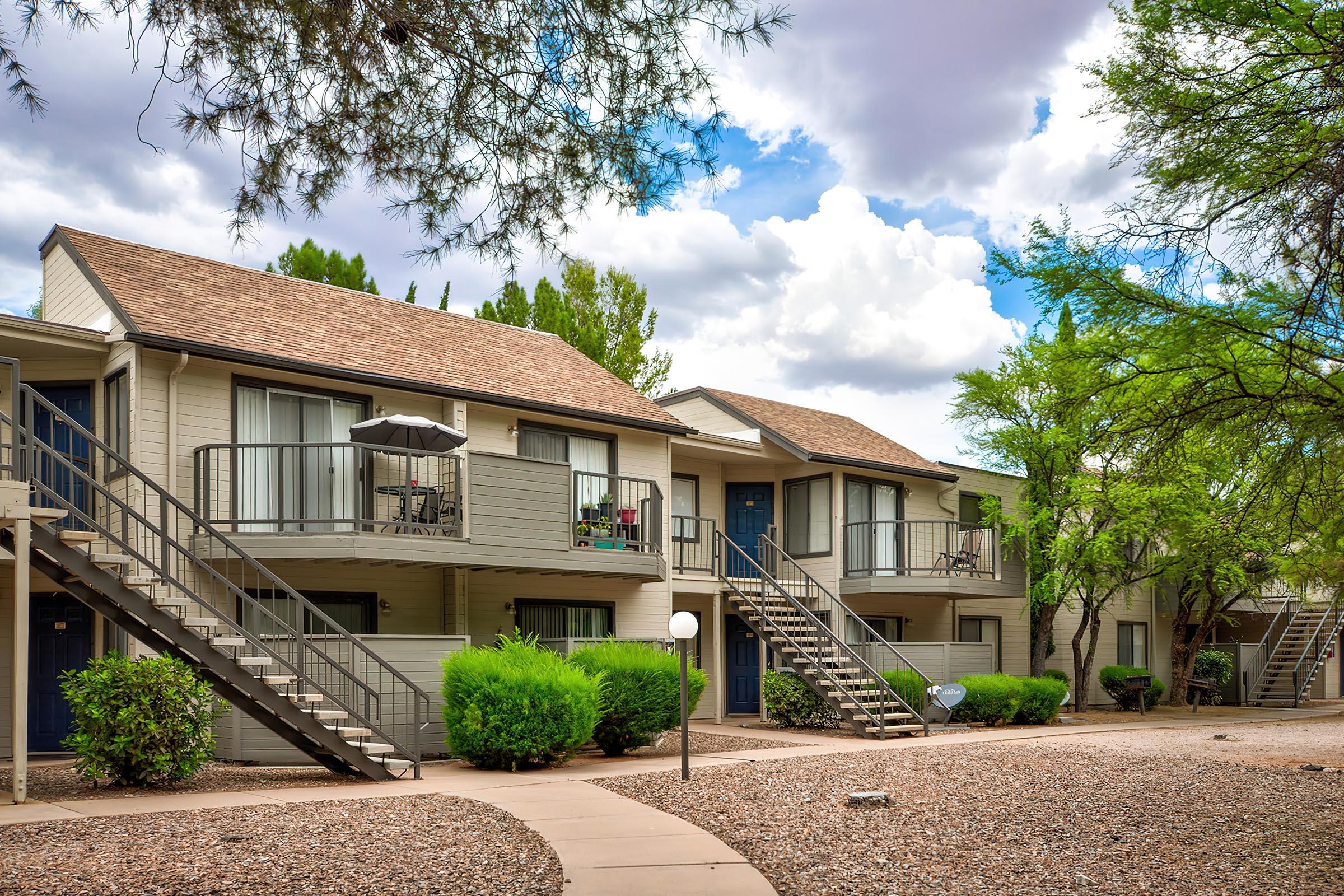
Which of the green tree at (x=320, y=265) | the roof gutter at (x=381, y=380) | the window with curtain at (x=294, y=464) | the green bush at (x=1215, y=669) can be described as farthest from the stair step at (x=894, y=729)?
the green tree at (x=320, y=265)

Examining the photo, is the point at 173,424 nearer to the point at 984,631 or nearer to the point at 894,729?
the point at 894,729

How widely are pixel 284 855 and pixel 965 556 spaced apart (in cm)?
1849

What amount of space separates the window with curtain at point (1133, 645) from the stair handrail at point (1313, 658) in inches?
140

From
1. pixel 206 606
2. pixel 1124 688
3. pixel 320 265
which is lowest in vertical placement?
pixel 1124 688

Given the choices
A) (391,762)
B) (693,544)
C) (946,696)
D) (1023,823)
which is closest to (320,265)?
(693,544)

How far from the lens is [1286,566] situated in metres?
17.2

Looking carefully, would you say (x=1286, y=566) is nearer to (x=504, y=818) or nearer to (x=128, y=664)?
(x=504, y=818)

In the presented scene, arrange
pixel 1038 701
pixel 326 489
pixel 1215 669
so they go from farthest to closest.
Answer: pixel 1215 669 → pixel 1038 701 → pixel 326 489

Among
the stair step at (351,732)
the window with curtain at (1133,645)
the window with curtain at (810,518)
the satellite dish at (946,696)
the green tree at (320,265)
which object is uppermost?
the green tree at (320,265)

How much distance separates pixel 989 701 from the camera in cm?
2105

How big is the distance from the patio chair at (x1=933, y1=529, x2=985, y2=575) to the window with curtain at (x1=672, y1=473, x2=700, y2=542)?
4.86 metres

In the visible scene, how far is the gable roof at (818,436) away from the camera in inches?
935

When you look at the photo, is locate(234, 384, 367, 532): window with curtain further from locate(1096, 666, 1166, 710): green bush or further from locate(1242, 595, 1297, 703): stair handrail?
locate(1242, 595, 1297, 703): stair handrail

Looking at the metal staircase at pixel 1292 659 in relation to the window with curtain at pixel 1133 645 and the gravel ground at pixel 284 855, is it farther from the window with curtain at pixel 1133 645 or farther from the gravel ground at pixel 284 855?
the gravel ground at pixel 284 855
